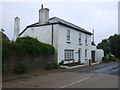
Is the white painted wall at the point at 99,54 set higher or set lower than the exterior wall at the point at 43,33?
lower

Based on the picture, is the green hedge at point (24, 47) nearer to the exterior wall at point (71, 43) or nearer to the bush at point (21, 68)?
the bush at point (21, 68)

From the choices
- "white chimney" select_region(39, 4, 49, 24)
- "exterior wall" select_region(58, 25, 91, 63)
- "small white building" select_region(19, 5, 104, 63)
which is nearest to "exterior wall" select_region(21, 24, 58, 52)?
"small white building" select_region(19, 5, 104, 63)

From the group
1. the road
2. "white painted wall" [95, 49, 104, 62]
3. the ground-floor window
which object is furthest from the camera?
"white painted wall" [95, 49, 104, 62]

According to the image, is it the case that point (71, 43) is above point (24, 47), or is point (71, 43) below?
above

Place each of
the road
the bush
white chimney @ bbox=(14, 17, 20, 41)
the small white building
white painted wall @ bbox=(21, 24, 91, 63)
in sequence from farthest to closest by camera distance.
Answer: white chimney @ bbox=(14, 17, 20, 41) < the small white building < white painted wall @ bbox=(21, 24, 91, 63) < the bush < the road

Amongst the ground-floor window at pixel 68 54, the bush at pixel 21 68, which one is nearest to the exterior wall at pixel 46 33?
the ground-floor window at pixel 68 54

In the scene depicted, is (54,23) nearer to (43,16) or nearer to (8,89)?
(43,16)

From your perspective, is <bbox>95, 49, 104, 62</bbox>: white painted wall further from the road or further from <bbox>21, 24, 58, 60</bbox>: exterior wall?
the road

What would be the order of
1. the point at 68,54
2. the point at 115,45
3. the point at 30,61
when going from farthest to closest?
1. the point at 115,45
2. the point at 68,54
3. the point at 30,61

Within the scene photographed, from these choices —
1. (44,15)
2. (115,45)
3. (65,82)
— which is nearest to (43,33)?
(44,15)

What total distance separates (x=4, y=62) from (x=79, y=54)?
16.4 m

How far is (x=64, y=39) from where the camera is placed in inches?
950

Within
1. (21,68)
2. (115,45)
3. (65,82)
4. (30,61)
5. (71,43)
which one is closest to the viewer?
(65,82)

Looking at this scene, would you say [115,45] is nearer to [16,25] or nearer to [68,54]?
[68,54]
